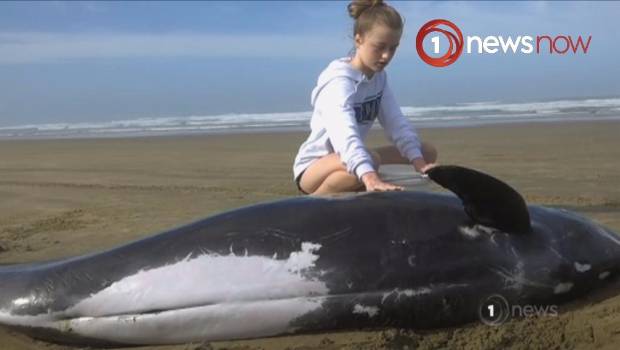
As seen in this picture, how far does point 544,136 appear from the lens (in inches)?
686

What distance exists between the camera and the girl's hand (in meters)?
4.51

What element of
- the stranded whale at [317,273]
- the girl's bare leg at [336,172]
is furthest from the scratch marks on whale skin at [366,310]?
the girl's bare leg at [336,172]

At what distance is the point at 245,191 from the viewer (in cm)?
1025

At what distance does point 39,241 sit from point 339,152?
367 cm

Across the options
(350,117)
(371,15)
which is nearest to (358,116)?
(350,117)

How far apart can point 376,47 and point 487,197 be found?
5.68ft

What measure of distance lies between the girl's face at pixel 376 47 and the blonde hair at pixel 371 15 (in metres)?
0.04

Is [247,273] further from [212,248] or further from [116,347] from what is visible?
[116,347]

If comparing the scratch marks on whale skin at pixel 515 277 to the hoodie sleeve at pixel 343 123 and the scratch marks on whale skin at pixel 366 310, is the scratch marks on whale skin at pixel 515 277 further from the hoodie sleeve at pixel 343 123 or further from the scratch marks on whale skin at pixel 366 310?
the hoodie sleeve at pixel 343 123

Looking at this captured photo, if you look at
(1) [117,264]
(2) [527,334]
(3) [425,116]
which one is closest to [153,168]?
(1) [117,264]

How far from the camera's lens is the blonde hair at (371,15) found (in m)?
5.22

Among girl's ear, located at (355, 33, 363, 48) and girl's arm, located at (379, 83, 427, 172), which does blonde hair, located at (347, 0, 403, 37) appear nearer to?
girl's ear, located at (355, 33, 363, 48)

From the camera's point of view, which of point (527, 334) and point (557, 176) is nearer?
point (527, 334)

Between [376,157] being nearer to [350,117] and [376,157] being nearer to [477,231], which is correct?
[350,117]
